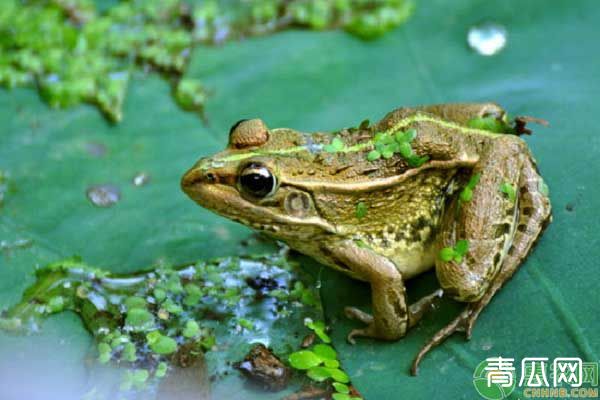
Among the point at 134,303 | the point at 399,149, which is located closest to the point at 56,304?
the point at 134,303

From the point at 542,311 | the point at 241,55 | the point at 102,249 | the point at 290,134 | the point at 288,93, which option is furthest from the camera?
the point at 241,55

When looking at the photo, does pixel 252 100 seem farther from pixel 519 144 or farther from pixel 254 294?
pixel 519 144

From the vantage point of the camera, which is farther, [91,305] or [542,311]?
[91,305]

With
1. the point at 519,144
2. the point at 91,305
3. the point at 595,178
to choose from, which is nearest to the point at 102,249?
the point at 91,305

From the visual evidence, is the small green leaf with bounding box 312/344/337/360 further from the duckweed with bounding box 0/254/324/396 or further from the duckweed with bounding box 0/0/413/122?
the duckweed with bounding box 0/0/413/122

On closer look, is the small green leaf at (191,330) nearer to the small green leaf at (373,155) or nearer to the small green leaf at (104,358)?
the small green leaf at (104,358)

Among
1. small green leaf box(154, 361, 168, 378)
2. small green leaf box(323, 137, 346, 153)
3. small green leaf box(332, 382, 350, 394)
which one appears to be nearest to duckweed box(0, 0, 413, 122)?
small green leaf box(323, 137, 346, 153)
